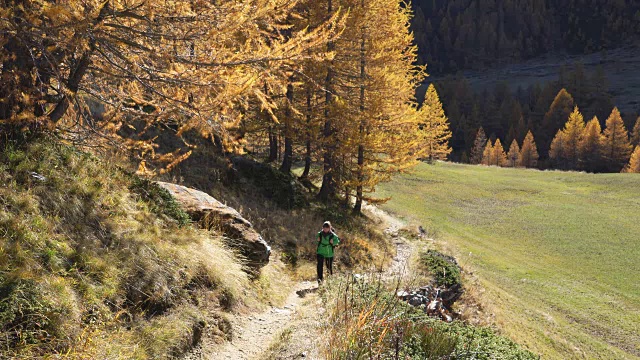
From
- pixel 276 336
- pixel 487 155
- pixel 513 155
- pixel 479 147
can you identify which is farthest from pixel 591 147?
pixel 276 336

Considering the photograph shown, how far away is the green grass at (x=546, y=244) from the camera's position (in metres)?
13.9

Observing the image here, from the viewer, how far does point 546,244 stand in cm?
2556

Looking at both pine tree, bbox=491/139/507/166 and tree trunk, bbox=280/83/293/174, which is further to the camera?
pine tree, bbox=491/139/507/166

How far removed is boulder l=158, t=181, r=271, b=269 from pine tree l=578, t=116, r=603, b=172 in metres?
71.1

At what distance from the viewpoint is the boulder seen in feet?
28.0

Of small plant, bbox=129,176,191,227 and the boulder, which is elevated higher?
small plant, bbox=129,176,191,227

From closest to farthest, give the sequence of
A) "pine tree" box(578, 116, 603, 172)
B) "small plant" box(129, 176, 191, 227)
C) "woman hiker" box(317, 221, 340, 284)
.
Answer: "small plant" box(129, 176, 191, 227), "woman hiker" box(317, 221, 340, 284), "pine tree" box(578, 116, 603, 172)

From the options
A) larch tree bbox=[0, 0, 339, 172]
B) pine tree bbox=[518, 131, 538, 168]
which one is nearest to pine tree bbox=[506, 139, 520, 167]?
pine tree bbox=[518, 131, 538, 168]

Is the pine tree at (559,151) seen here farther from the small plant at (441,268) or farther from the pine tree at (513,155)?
the small plant at (441,268)

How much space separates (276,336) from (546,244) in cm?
2438

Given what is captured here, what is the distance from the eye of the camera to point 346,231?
1598cm

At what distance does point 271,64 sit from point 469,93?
346 ft

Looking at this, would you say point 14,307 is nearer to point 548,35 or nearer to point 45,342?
point 45,342

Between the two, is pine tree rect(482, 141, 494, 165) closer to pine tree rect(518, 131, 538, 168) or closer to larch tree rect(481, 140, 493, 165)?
larch tree rect(481, 140, 493, 165)
